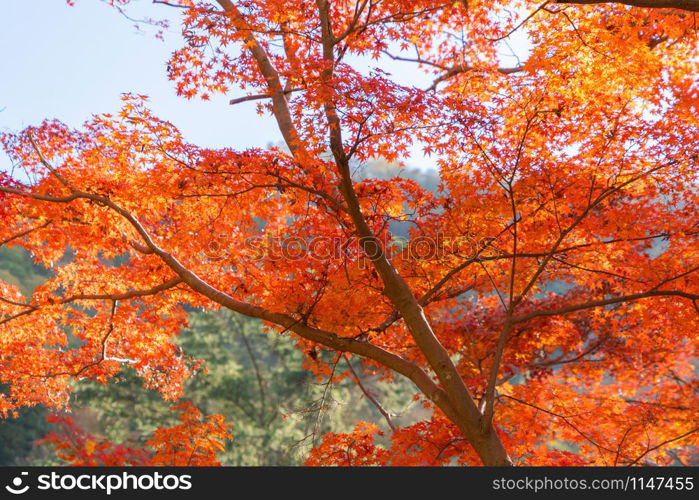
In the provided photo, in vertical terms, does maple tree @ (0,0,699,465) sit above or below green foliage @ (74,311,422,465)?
below

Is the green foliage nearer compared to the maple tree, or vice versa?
the maple tree

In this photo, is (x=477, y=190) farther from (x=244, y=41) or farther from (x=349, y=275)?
(x=244, y=41)

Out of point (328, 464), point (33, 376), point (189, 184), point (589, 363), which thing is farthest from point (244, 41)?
point (589, 363)

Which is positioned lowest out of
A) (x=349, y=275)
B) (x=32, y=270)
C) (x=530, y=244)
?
(x=349, y=275)

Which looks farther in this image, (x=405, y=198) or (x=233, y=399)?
(x=233, y=399)

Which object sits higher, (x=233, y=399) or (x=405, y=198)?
(x=233, y=399)

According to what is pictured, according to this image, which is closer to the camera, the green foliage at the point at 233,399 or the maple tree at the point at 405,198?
the maple tree at the point at 405,198

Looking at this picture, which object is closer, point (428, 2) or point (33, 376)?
point (428, 2)

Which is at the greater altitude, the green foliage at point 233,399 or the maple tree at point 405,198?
the green foliage at point 233,399

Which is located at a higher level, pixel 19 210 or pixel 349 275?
pixel 19 210

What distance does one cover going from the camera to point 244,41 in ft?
21.2

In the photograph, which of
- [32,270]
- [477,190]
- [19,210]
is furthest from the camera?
[32,270]

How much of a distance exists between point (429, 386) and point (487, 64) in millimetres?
5245

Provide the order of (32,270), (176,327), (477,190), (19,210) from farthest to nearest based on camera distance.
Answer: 1. (32,270)
2. (176,327)
3. (19,210)
4. (477,190)
